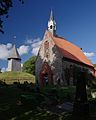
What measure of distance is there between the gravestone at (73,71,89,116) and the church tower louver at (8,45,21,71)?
250 ft

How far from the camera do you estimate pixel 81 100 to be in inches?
751

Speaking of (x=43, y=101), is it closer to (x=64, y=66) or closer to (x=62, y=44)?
(x=64, y=66)

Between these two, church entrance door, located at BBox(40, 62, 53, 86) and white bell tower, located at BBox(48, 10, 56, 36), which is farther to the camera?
white bell tower, located at BBox(48, 10, 56, 36)

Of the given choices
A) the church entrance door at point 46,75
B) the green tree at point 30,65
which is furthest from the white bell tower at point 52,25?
the green tree at point 30,65

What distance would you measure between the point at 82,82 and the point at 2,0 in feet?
34.2

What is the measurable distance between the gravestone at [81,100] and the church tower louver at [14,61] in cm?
7634

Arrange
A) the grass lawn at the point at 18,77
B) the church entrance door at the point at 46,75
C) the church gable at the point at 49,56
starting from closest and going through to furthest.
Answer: the church gable at the point at 49,56
the church entrance door at the point at 46,75
the grass lawn at the point at 18,77

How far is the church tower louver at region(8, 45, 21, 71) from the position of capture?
95.0 m

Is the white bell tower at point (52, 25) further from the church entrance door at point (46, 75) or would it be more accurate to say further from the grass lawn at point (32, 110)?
the grass lawn at point (32, 110)

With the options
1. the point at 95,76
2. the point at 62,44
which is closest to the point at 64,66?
the point at 62,44

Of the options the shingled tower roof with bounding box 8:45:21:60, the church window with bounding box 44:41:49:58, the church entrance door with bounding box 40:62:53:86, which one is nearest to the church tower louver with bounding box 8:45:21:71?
→ the shingled tower roof with bounding box 8:45:21:60

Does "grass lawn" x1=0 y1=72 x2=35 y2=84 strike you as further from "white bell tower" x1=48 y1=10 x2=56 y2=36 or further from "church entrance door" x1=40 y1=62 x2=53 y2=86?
"white bell tower" x1=48 y1=10 x2=56 y2=36

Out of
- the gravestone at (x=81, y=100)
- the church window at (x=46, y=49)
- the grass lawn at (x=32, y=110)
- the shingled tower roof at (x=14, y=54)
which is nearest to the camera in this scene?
the grass lawn at (x=32, y=110)

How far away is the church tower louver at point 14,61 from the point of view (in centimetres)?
9500
